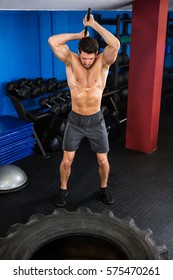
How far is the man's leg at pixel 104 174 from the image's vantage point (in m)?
2.67

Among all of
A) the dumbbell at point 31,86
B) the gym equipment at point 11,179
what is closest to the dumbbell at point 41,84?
the dumbbell at point 31,86

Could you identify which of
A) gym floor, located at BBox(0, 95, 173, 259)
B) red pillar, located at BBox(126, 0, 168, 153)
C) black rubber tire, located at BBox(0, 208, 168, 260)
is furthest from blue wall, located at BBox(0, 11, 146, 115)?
black rubber tire, located at BBox(0, 208, 168, 260)

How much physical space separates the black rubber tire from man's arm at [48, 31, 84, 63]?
119 cm

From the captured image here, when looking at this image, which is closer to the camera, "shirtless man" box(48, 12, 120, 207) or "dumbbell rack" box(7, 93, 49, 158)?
"shirtless man" box(48, 12, 120, 207)

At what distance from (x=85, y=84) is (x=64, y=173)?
765 millimetres

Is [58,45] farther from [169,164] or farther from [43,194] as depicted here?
[169,164]

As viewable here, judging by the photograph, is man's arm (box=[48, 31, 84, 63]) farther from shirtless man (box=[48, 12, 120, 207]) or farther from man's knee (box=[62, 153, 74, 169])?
man's knee (box=[62, 153, 74, 169])

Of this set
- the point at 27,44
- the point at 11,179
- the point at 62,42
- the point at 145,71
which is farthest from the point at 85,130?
the point at 27,44

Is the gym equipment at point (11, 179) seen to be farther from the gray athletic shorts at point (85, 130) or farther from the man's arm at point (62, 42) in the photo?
the man's arm at point (62, 42)

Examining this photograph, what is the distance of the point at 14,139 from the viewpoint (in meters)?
3.41

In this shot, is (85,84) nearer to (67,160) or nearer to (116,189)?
(67,160)

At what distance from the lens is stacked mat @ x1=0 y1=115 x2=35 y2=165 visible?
3.33 metres

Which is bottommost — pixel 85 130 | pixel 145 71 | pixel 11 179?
pixel 11 179

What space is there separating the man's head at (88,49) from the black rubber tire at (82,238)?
111 cm
